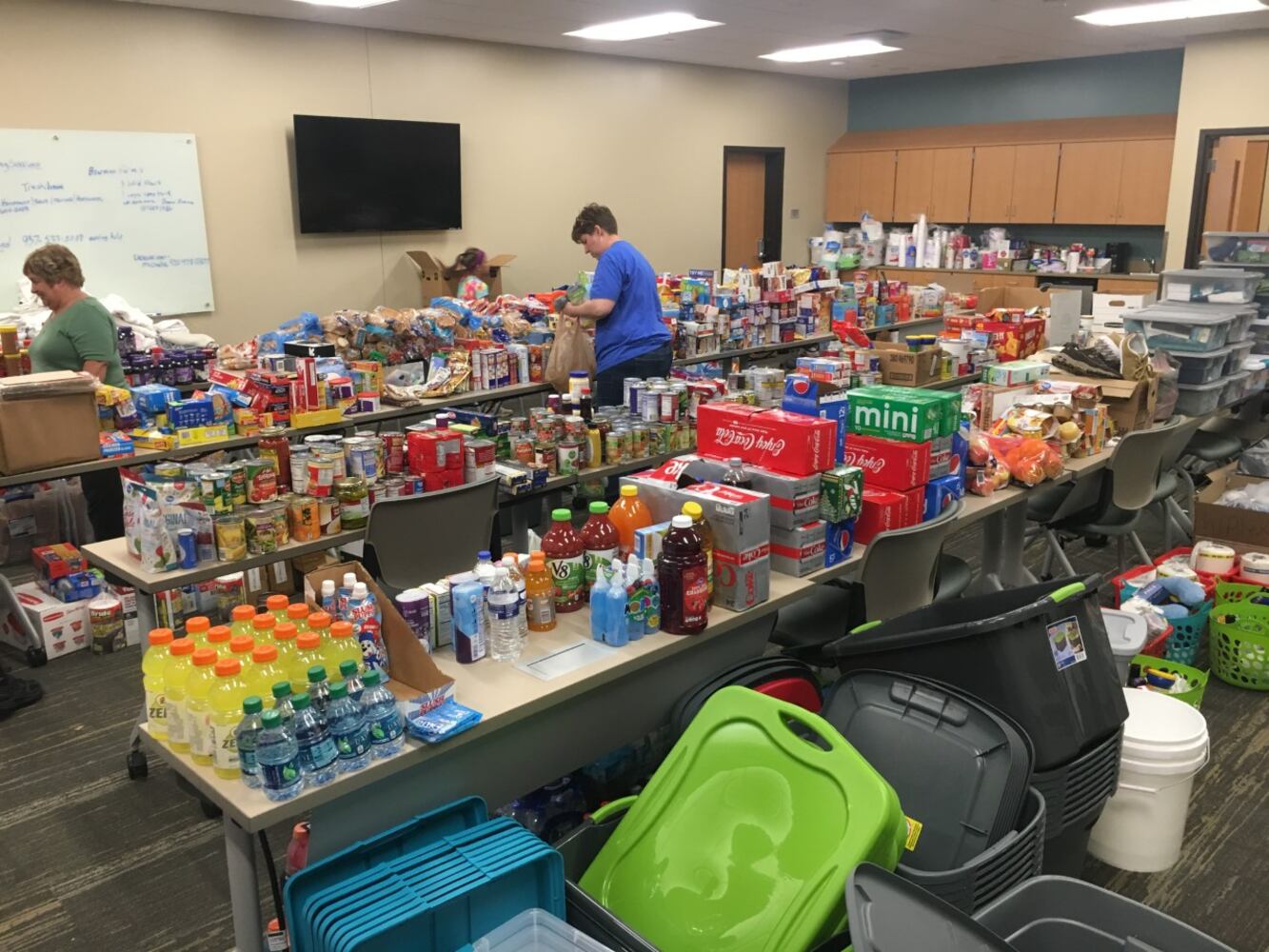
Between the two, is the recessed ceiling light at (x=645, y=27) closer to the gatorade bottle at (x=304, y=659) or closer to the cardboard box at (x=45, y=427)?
the cardboard box at (x=45, y=427)

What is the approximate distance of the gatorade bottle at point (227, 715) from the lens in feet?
5.90

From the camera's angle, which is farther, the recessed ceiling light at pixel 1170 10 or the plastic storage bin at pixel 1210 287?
the recessed ceiling light at pixel 1170 10

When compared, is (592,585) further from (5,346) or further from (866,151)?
(866,151)

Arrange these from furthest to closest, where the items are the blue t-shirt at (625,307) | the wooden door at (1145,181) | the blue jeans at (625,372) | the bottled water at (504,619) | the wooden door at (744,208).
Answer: the wooden door at (744,208) → the wooden door at (1145,181) → the blue jeans at (625,372) → the blue t-shirt at (625,307) → the bottled water at (504,619)

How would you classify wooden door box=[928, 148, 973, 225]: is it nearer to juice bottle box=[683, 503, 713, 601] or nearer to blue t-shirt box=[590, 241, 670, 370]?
blue t-shirt box=[590, 241, 670, 370]

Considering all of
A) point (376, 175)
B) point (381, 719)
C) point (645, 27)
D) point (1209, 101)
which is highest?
point (645, 27)

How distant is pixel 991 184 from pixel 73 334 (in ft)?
28.3

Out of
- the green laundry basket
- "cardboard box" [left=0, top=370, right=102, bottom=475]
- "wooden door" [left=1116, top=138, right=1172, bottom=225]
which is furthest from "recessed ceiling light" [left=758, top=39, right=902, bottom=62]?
the green laundry basket

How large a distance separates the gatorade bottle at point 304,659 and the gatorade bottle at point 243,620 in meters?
0.12

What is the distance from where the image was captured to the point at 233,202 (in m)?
7.01

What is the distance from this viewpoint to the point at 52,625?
4.10 meters

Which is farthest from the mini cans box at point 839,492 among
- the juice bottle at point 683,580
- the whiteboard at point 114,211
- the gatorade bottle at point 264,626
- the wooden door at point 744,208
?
the wooden door at point 744,208

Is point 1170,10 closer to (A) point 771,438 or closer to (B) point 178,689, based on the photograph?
(A) point 771,438

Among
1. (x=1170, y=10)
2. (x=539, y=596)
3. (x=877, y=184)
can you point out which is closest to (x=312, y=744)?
(x=539, y=596)
